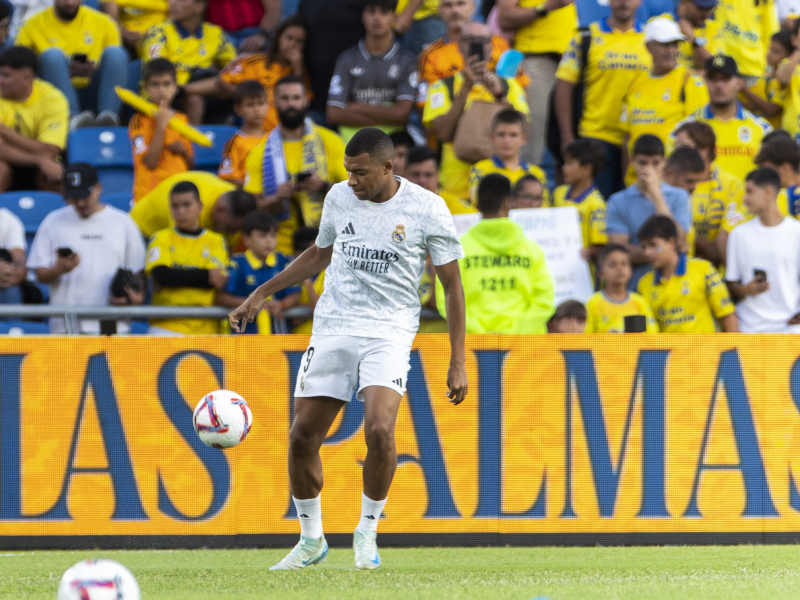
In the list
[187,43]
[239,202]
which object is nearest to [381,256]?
[239,202]

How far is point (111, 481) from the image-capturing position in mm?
7602

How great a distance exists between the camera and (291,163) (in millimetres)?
9930

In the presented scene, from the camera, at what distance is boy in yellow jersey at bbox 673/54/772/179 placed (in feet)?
34.5

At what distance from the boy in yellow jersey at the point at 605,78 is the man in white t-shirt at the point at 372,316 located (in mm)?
5260

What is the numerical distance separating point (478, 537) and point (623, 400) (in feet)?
4.55

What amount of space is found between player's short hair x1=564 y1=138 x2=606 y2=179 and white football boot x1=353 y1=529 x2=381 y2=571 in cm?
481

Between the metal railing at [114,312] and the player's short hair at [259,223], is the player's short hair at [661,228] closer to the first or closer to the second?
the metal railing at [114,312]

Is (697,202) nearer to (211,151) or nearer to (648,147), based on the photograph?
(648,147)

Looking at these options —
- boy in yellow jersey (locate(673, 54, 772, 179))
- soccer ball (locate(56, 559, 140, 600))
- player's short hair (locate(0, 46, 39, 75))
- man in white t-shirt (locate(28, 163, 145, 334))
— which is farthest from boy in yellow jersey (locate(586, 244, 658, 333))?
player's short hair (locate(0, 46, 39, 75))

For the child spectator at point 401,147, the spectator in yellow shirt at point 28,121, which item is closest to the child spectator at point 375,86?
the child spectator at point 401,147

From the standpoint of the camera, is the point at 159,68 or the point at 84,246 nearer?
the point at 84,246

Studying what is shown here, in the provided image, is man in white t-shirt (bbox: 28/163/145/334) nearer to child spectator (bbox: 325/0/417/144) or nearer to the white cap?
child spectator (bbox: 325/0/417/144)

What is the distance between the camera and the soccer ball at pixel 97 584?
12.9 ft

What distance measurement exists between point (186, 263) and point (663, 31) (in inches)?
197
